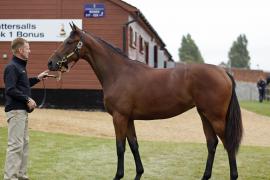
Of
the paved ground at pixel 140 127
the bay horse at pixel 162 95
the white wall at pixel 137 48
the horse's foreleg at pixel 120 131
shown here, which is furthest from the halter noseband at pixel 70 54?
the white wall at pixel 137 48

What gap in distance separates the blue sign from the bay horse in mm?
13675

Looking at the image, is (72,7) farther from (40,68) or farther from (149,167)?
(149,167)

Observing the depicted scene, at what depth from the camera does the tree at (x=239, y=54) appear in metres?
108

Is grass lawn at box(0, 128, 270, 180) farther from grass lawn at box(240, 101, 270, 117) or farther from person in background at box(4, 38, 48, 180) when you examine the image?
grass lawn at box(240, 101, 270, 117)

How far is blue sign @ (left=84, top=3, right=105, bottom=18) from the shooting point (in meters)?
21.0

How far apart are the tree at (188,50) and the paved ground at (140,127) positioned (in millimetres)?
74994

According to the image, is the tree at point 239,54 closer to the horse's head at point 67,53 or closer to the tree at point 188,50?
the tree at point 188,50

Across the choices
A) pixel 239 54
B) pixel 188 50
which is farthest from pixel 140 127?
pixel 239 54

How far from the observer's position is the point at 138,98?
7289 mm

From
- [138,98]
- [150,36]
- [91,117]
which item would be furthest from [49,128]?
[150,36]

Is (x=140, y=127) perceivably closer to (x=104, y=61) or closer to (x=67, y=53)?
(x=104, y=61)

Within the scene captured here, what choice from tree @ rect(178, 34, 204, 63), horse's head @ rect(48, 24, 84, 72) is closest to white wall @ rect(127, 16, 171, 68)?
horse's head @ rect(48, 24, 84, 72)

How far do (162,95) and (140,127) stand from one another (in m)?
9.67

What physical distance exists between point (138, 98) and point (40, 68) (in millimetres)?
15050
